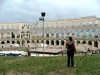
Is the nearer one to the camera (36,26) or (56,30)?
(56,30)

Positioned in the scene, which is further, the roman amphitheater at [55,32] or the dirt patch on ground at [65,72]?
the roman amphitheater at [55,32]

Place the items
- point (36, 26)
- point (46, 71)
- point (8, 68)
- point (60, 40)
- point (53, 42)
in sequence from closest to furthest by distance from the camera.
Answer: point (46, 71) → point (8, 68) → point (60, 40) → point (53, 42) → point (36, 26)

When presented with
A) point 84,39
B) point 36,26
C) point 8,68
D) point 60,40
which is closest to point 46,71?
point 8,68

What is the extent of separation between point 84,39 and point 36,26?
25.3m

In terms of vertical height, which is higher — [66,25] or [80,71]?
[66,25]

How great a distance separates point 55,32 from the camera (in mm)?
82625

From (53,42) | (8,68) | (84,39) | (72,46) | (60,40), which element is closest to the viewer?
(72,46)

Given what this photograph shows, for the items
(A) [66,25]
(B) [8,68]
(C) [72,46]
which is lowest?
(B) [8,68]

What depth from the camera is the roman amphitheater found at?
73125 mm

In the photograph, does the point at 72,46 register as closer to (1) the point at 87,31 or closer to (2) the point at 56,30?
(1) the point at 87,31

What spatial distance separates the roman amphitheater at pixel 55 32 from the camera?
240ft

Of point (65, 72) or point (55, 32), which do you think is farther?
point (55, 32)

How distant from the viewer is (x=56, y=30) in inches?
3248

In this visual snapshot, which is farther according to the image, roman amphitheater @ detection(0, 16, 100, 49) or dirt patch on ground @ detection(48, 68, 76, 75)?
roman amphitheater @ detection(0, 16, 100, 49)
